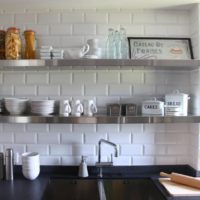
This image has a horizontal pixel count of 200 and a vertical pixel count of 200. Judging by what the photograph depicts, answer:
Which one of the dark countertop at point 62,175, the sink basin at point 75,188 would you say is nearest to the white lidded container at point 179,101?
the dark countertop at point 62,175

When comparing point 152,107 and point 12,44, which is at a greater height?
point 12,44

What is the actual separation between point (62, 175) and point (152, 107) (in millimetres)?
683

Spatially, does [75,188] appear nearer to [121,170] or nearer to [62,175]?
[62,175]

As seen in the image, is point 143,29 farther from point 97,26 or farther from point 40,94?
point 40,94

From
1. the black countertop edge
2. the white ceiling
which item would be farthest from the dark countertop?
the white ceiling

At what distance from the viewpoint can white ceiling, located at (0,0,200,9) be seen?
1.52m

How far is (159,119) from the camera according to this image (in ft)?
4.82

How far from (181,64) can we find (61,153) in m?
0.91

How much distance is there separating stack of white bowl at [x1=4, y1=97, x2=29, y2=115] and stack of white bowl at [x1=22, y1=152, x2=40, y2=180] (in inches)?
10.5

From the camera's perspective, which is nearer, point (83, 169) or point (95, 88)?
point (83, 169)

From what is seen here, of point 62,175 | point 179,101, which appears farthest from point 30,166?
point 179,101

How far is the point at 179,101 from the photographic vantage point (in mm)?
1528

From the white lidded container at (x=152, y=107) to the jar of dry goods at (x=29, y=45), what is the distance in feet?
2.36

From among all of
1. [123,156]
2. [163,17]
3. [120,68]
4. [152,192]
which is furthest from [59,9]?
[152,192]
